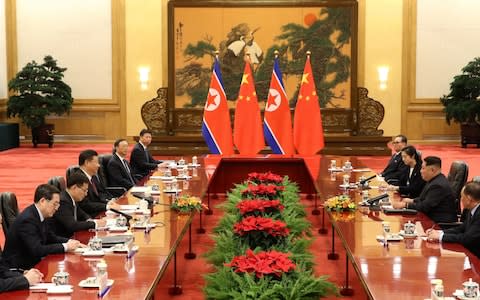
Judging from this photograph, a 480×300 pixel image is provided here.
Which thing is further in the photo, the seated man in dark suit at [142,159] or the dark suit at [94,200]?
the seated man in dark suit at [142,159]

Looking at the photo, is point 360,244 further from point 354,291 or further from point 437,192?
point 437,192

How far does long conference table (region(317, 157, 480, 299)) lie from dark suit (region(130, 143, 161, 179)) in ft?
14.9

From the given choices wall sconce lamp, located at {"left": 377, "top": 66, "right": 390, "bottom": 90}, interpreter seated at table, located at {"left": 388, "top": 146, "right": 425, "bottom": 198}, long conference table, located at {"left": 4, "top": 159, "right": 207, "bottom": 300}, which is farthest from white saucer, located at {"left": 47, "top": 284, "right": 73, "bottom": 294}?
wall sconce lamp, located at {"left": 377, "top": 66, "right": 390, "bottom": 90}

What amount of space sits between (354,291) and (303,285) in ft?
6.54

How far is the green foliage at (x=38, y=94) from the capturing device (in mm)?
18469

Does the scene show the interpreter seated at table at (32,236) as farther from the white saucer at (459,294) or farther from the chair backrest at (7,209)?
the white saucer at (459,294)

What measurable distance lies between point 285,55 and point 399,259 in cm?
1426

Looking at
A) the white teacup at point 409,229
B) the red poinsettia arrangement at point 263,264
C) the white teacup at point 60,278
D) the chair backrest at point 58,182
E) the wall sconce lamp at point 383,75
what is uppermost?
the wall sconce lamp at point 383,75

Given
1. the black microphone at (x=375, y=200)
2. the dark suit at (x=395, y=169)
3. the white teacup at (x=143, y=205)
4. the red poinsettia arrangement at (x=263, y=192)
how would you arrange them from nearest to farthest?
the white teacup at (x=143, y=205)
the black microphone at (x=375, y=200)
the red poinsettia arrangement at (x=263, y=192)
the dark suit at (x=395, y=169)

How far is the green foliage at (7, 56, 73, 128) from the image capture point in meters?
18.5

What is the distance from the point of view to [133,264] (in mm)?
4957

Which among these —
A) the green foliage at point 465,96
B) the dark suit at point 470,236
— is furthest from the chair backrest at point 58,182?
the green foliage at point 465,96

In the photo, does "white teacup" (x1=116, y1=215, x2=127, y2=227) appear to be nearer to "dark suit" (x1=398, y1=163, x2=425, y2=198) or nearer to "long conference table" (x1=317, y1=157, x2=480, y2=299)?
"long conference table" (x1=317, y1=157, x2=480, y2=299)

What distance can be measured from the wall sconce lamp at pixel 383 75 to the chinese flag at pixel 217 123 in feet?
22.5
